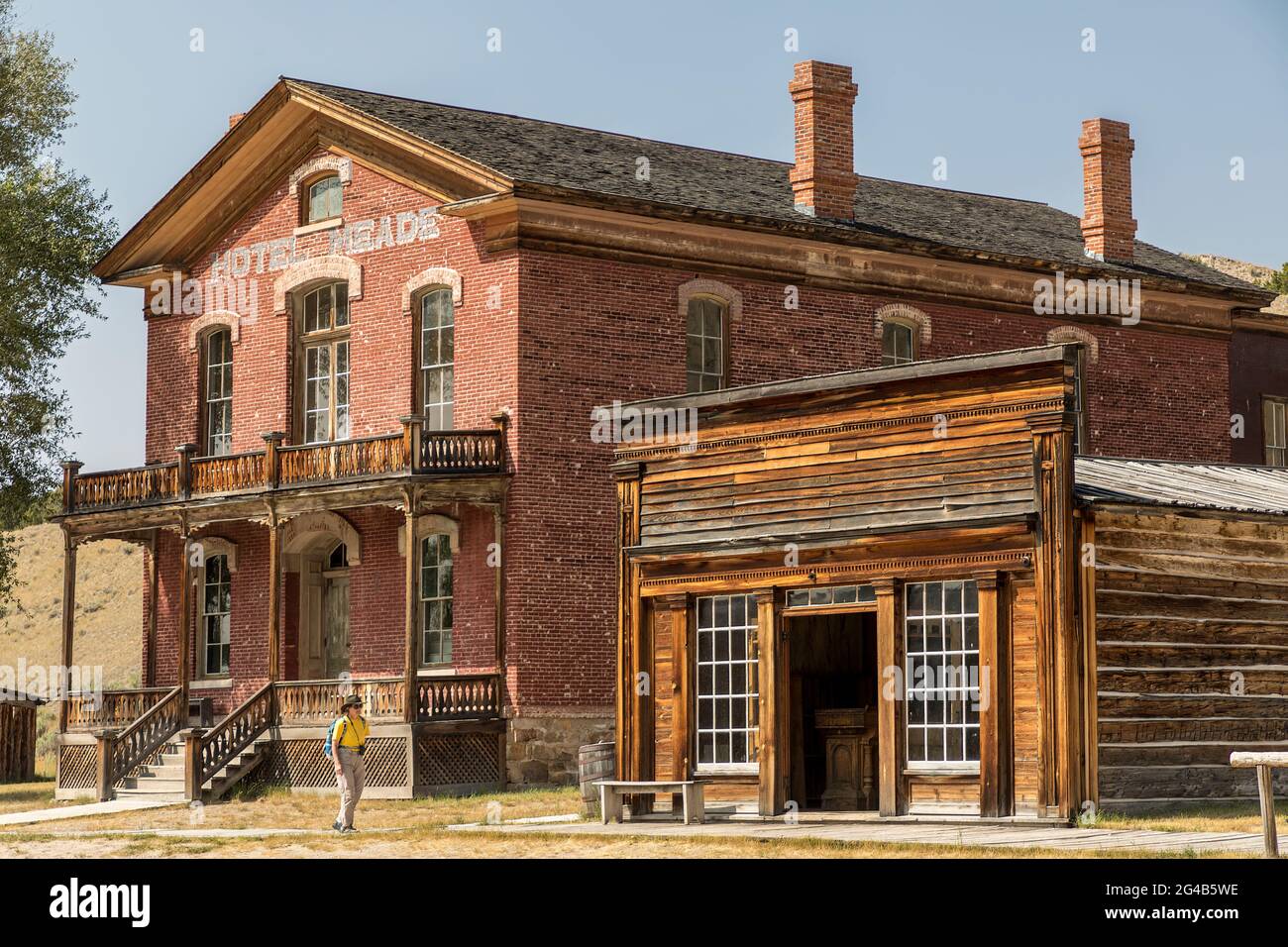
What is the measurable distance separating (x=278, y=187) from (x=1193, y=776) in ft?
64.3

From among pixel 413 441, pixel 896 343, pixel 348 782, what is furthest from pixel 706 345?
pixel 348 782

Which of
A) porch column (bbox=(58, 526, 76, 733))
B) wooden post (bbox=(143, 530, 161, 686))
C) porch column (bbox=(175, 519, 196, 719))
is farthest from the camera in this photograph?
wooden post (bbox=(143, 530, 161, 686))

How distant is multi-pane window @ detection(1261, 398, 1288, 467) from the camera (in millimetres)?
40500

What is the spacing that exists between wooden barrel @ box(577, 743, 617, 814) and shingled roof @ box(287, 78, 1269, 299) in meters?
9.85

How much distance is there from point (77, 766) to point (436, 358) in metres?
9.01

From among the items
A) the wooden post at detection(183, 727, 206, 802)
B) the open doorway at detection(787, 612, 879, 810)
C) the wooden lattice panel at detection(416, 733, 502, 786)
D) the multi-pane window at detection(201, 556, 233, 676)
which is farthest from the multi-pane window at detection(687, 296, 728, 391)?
the wooden post at detection(183, 727, 206, 802)

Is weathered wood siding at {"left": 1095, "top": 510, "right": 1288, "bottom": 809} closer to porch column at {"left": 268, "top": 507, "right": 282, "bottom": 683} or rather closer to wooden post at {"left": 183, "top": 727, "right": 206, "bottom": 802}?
wooden post at {"left": 183, "top": 727, "right": 206, "bottom": 802}

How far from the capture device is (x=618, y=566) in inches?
961

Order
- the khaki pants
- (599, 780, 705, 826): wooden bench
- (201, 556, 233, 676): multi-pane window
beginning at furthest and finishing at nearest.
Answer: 1. (201, 556, 233, 676): multi-pane window
2. the khaki pants
3. (599, 780, 705, 826): wooden bench

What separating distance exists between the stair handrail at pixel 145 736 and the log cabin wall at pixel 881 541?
1164cm

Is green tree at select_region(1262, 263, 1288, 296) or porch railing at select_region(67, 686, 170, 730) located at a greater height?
green tree at select_region(1262, 263, 1288, 296)

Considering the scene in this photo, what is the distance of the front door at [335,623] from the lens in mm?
34438

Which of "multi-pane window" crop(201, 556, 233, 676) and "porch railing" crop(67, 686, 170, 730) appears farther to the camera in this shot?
"multi-pane window" crop(201, 556, 233, 676)

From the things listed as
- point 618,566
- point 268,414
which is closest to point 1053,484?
point 618,566
